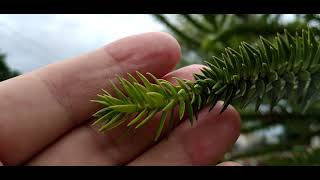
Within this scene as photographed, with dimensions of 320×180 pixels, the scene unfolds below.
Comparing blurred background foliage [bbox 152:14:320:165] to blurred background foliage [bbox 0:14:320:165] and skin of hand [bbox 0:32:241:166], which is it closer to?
blurred background foliage [bbox 0:14:320:165]

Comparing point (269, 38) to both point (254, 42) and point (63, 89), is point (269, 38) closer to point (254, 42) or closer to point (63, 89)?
Answer: point (254, 42)

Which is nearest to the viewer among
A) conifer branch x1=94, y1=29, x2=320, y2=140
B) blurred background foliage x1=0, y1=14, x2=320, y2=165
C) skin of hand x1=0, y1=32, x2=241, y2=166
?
conifer branch x1=94, y1=29, x2=320, y2=140

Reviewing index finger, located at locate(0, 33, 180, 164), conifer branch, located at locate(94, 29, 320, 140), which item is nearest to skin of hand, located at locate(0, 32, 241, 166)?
index finger, located at locate(0, 33, 180, 164)

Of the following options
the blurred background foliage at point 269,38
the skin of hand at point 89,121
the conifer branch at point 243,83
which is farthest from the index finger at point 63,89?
the blurred background foliage at point 269,38

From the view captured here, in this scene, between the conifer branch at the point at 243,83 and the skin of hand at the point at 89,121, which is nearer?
the conifer branch at the point at 243,83

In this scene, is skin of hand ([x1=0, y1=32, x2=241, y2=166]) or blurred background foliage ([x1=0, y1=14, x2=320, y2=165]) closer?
skin of hand ([x1=0, y1=32, x2=241, y2=166])

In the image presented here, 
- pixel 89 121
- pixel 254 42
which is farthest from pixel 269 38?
pixel 89 121

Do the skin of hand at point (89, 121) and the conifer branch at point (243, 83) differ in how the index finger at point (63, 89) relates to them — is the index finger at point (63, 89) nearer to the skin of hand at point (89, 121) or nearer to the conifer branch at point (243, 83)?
the skin of hand at point (89, 121)
